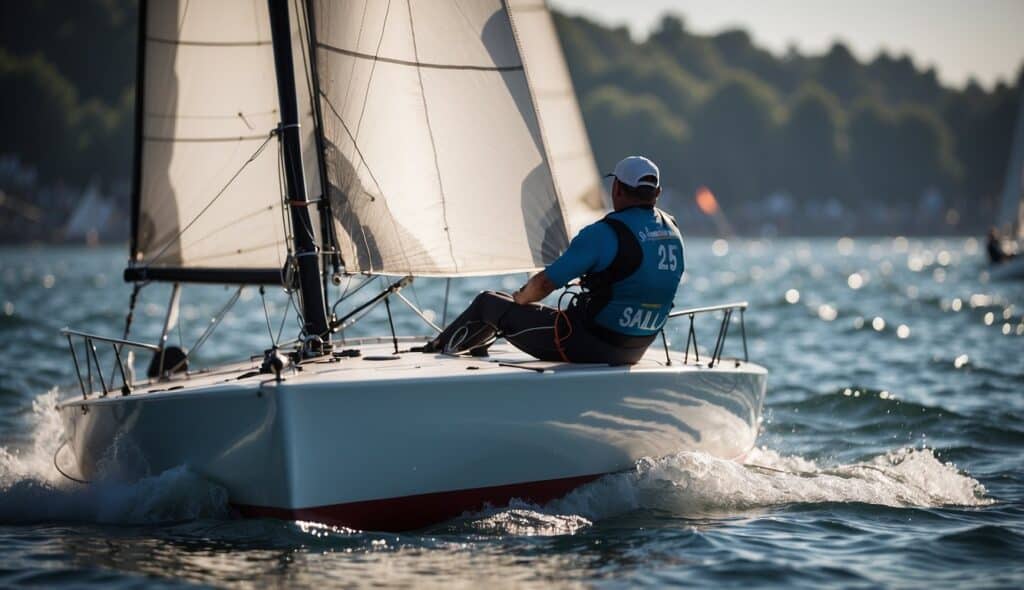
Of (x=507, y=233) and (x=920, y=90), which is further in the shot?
(x=920, y=90)

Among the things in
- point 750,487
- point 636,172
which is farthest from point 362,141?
point 750,487

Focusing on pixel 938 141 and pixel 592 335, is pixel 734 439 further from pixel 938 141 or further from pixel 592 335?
pixel 938 141

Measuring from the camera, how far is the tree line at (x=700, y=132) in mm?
96500

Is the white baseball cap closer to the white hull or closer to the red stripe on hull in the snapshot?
the white hull

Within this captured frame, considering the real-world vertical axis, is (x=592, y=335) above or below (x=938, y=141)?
below

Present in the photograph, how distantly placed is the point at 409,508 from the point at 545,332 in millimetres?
1286

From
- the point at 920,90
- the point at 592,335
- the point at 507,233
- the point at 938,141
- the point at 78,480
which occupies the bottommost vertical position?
the point at 78,480

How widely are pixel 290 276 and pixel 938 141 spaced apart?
13201cm

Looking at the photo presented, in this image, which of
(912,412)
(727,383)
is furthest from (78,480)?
(912,412)

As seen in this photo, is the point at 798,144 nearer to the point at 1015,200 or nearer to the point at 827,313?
the point at 1015,200

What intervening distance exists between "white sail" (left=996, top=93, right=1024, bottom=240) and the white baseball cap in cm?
3313

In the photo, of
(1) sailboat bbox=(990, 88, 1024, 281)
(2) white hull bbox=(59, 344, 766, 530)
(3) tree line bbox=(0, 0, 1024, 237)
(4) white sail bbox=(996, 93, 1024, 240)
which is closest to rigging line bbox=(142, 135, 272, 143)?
A: (2) white hull bbox=(59, 344, 766, 530)

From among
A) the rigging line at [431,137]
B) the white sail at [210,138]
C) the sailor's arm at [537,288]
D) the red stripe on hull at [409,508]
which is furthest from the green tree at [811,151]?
the red stripe on hull at [409,508]

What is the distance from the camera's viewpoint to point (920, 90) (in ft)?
A: 623
